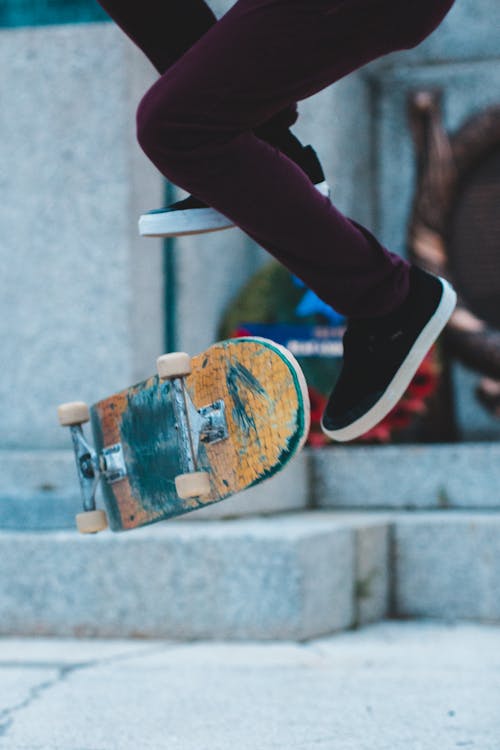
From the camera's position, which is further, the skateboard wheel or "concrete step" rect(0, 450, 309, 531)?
"concrete step" rect(0, 450, 309, 531)

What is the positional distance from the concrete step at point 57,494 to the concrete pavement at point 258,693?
35 cm

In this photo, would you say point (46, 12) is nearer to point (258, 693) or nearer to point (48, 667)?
point (48, 667)

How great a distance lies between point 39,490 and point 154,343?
0.64 meters

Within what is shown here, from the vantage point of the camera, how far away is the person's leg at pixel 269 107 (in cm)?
178

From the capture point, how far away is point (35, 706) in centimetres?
268

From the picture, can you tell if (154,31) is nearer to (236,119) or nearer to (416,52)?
(236,119)

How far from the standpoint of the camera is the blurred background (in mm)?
3418

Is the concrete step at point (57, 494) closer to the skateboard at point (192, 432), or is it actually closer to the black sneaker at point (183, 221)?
the skateboard at point (192, 432)

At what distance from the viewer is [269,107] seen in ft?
6.12

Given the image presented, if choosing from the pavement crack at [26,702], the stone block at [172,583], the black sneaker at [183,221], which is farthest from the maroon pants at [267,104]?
the stone block at [172,583]

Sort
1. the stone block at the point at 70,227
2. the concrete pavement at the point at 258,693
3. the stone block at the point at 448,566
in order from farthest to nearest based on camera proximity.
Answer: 1. the stone block at the point at 70,227
2. the stone block at the point at 448,566
3. the concrete pavement at the point at 258,693

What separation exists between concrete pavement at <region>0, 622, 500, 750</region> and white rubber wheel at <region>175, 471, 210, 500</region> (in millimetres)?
488

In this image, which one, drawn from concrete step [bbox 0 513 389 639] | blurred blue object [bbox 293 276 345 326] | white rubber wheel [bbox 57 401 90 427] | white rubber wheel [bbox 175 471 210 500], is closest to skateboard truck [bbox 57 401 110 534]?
white rubber wheel [bbox 57 401 90 427]

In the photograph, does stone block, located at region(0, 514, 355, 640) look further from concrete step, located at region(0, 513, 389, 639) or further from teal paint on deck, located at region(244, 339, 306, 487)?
teal paint on deck, located at region(244, 339, 306, 487)
